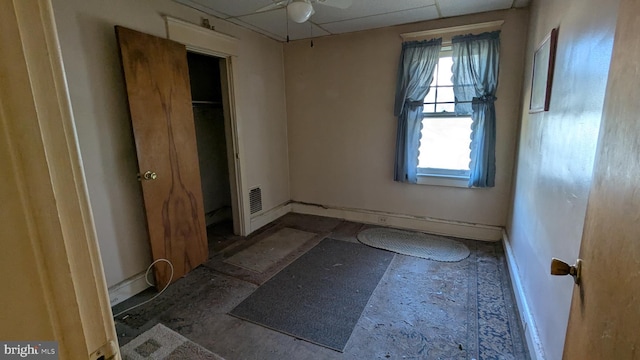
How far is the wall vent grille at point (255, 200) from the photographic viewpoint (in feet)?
12.2

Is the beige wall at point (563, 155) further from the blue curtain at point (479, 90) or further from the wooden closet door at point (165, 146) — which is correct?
the wooden closet door at point (165, 146)

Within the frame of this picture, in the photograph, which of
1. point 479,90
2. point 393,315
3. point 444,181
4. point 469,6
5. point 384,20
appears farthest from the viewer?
point 444,181

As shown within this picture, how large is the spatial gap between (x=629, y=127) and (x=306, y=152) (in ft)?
12.2

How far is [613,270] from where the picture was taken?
66 cm

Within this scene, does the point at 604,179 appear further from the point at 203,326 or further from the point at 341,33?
the point at 341,33

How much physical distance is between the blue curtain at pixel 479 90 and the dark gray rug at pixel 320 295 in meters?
1.39

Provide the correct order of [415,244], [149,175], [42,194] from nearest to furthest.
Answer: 1. [42,194]
2. [149,175]
3. [415,244]

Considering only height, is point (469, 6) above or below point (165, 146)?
above

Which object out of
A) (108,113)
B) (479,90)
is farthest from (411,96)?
(108,113)

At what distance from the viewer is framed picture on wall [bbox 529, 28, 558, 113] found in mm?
1807

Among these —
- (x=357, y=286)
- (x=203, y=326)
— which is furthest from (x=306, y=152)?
(x=203, y=326)

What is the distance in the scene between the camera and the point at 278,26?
10.9ft

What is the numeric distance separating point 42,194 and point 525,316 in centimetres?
247

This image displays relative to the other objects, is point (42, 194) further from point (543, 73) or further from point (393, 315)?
point (543, 73)
